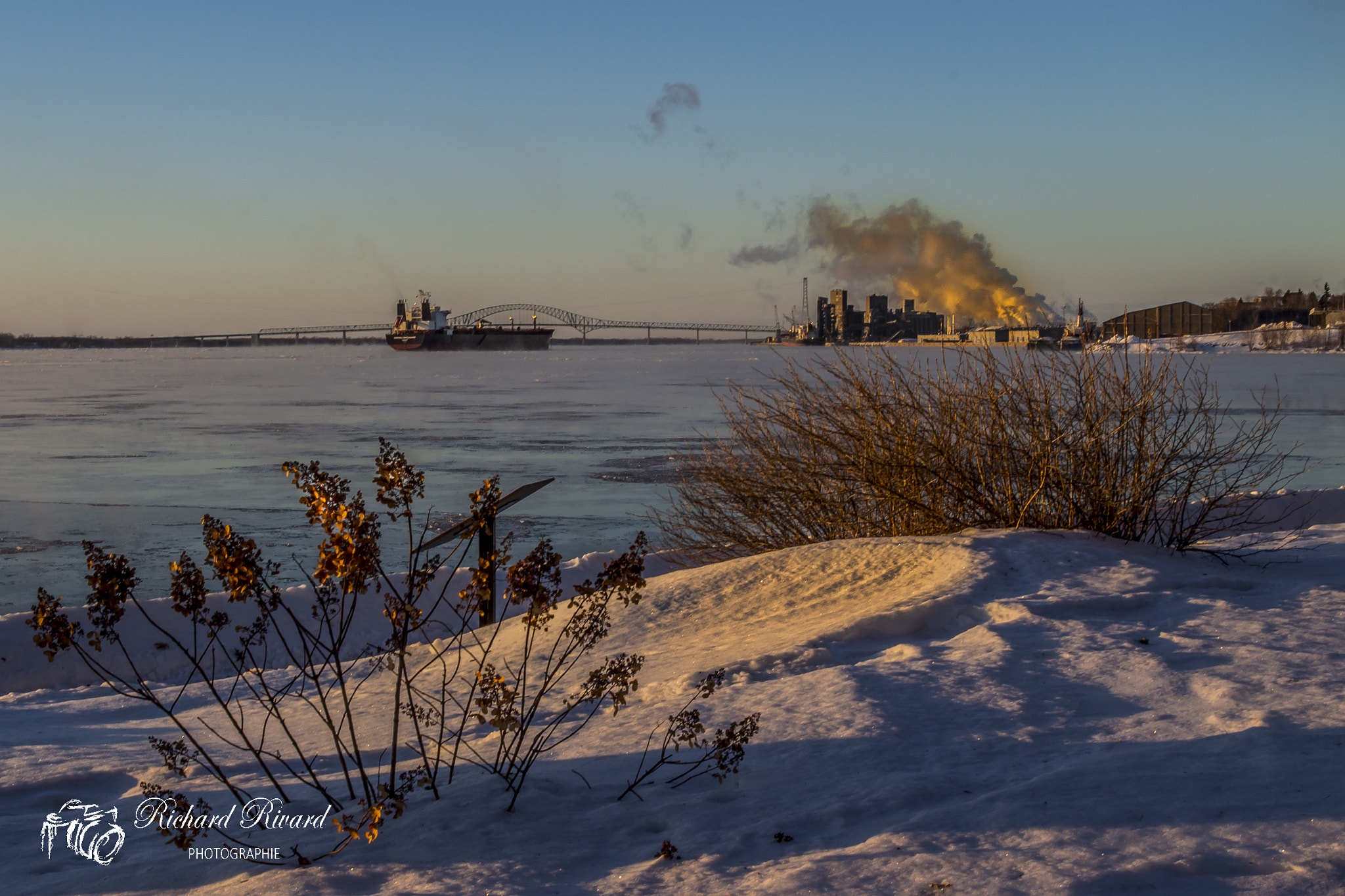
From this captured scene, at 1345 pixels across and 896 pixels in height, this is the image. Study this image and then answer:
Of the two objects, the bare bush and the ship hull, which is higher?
the ship hull

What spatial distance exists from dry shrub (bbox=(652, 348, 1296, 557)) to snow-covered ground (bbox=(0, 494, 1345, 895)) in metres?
1.54

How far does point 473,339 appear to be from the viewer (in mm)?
163125

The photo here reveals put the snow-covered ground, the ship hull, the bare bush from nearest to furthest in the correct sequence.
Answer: the snow-covered ground
the bare bush
the ship hull

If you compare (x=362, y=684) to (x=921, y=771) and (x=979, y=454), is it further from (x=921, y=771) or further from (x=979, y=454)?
(x=979, y=454)

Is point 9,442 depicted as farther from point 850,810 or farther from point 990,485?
point 850,810

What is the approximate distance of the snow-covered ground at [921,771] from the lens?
103 inches

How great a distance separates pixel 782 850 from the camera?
2768 mm

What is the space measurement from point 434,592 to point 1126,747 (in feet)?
21.3

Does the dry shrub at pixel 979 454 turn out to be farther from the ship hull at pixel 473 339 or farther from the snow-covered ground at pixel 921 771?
the ship hull at pixel 473 339

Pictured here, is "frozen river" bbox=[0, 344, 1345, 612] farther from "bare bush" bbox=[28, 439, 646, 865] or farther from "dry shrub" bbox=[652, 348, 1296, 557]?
"bare bush" bbox=[28, 439, 646, 865]

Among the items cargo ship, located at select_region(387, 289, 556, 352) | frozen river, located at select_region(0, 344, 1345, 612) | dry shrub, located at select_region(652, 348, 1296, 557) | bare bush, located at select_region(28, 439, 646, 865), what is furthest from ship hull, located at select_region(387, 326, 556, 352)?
bare bush, located at select_region(28, 439, 646, 865)

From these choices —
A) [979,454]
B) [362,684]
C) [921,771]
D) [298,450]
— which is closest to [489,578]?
[362,684]

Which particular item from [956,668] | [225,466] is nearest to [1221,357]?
[225,466]

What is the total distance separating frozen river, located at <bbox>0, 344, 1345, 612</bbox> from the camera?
11.4 meters
